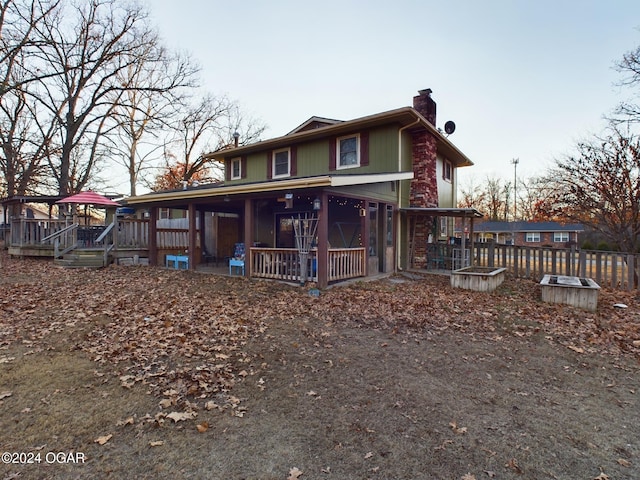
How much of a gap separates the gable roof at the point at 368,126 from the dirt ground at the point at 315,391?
6.52m

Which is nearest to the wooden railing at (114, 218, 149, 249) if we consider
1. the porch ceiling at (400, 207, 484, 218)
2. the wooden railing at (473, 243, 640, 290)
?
the porch ceiling at (400, 207, 484, 218)

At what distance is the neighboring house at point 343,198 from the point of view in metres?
9.69

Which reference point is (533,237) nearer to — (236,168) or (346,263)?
(236,168)

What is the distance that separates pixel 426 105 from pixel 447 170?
10.5ft

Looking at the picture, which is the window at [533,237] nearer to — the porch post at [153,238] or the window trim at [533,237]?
the window trim at [533,237]

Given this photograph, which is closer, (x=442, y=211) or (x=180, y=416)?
(x=180, y=416)

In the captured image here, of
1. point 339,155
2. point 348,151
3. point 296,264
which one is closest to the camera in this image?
point 296,264

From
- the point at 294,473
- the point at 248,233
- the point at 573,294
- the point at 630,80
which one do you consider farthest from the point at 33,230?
the point at 630,80

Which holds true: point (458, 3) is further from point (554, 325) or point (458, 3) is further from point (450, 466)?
point (450, 466)

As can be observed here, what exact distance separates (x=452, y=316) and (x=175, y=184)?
Result: 1231 inches

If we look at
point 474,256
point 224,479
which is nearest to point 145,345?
point 224,479

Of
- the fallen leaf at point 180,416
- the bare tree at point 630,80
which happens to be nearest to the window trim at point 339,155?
the bare tree at point 630,80

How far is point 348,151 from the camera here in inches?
498

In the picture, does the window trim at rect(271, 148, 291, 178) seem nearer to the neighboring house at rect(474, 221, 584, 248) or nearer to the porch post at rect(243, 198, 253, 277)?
the porch post at rect(243, 198, 253, 277)
